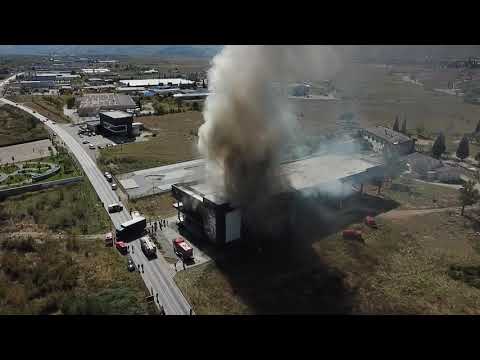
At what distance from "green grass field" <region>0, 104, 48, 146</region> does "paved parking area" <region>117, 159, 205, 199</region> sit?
32.3 m

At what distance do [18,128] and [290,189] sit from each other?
67.9 m

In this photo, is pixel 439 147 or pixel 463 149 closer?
pixel 463 149

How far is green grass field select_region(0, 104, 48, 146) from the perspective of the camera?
69562mm

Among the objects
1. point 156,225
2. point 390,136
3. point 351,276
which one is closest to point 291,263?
point 351,276

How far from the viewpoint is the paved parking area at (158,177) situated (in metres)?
46.5

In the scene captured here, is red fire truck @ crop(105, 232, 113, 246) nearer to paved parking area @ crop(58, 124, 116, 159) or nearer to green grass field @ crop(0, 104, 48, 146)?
paved parking area @ crop(58, 124, 116, 159)

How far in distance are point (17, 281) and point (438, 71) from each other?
8851 centimetres

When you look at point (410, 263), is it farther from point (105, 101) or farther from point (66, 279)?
point (105, 101)

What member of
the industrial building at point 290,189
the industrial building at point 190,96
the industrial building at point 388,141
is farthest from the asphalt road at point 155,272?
the industrial building at point 190,96

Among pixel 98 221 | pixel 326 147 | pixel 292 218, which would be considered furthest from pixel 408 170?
pixel 98 221

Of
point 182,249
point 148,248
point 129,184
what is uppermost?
point 129,184

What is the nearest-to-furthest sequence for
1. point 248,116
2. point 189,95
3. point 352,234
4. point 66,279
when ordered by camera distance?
point 66,279 < point 248,116 < point 352,234 < point 189,95

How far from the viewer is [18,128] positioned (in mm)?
76500

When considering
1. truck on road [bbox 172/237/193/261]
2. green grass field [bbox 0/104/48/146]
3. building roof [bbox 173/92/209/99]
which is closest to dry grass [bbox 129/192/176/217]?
truck on road [bbox 172/237/193/261]
